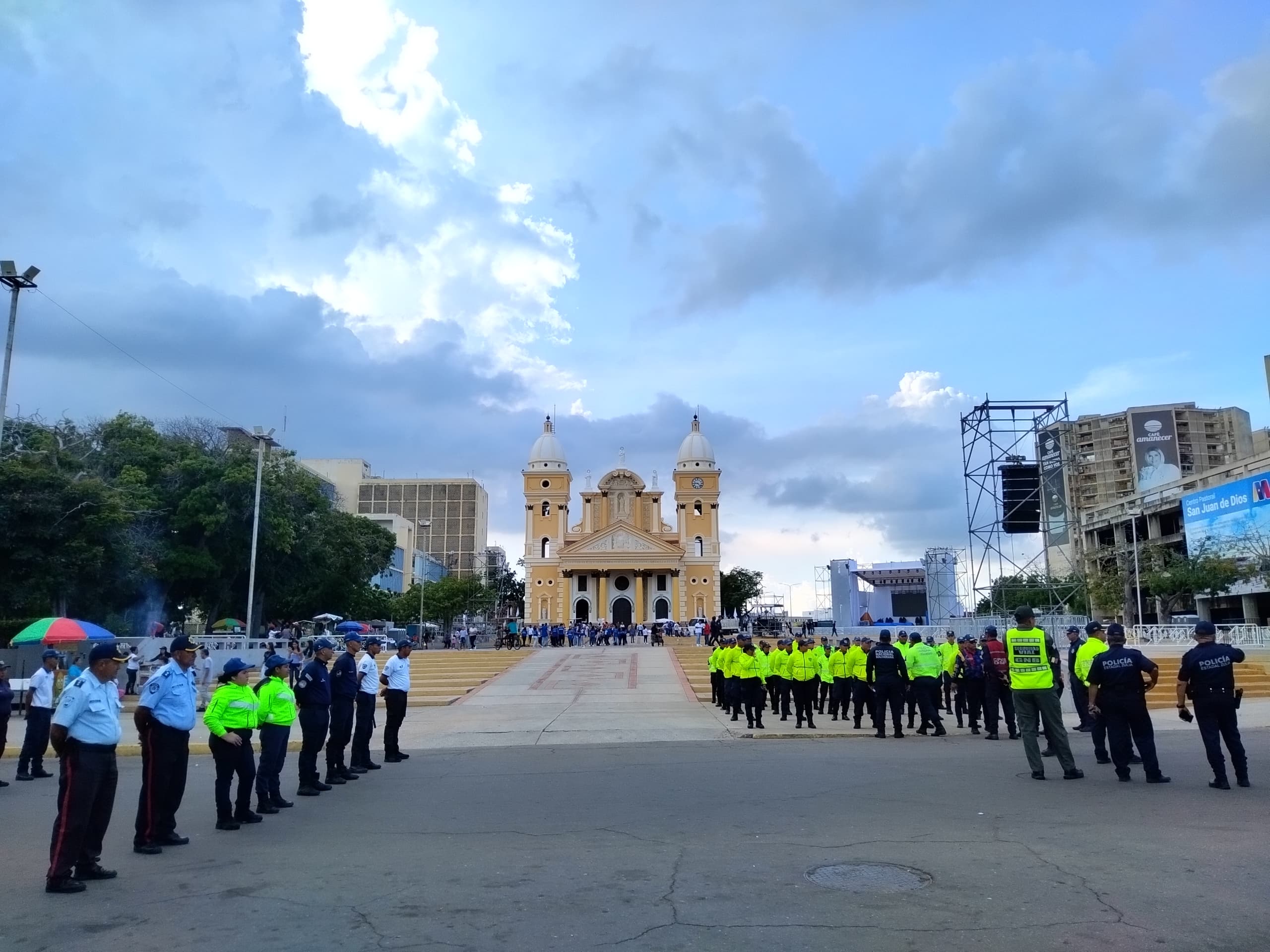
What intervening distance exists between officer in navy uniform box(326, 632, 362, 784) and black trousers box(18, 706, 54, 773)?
3.92 metres

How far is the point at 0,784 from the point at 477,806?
6279 mm

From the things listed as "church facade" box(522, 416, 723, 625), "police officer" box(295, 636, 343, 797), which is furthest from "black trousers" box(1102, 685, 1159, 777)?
"church facade" box(522, 416, 723, 625)

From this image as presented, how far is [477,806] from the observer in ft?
27.4

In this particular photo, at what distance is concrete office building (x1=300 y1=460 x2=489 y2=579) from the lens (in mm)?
104625

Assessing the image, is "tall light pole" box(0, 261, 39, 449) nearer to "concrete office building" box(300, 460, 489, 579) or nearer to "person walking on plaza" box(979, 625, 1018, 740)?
"person walking on plaza" box(979, 625, 1018, 740)

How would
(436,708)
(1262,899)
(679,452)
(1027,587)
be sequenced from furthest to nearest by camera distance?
(679,452) → (1027,587) → (436,708) → (1262,899)

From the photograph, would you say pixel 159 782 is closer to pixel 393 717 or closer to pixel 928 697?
pixel 393 717

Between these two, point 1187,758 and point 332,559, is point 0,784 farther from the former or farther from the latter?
point 332,559

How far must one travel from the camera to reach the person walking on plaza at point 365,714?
11062 mm

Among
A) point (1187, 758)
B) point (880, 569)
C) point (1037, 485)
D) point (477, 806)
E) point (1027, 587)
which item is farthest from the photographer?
point (880, 569)

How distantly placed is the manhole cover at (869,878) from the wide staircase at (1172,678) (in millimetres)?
10601

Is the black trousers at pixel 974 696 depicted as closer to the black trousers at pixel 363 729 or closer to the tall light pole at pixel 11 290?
the black trousers at pixel 363 729

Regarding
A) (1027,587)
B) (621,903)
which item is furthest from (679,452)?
(621,903)

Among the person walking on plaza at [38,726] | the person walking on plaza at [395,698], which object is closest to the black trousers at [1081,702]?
the person walking on plaza at [395,698]
